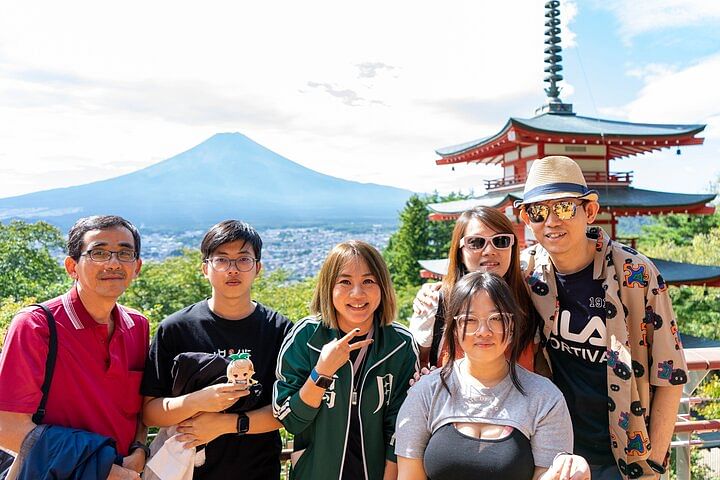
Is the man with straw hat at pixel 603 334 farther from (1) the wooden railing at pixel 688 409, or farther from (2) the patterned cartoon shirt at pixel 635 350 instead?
(1) the wooden railing at pixel 688 409

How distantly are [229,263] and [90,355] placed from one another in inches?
24.1

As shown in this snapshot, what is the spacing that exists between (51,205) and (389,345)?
144 m

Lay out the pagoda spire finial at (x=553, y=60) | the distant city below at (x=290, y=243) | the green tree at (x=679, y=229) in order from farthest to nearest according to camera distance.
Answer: the distant city below at (x=290, y=243), the green tree at (x=679, y=229), the pagoda spire finial at (x=553, y=60)

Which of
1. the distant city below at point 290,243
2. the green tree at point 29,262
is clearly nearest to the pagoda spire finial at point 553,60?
the green tree at point 29,262

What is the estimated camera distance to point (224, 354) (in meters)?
2.03

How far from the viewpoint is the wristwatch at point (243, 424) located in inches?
77.5

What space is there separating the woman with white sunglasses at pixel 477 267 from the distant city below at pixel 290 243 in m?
84.1

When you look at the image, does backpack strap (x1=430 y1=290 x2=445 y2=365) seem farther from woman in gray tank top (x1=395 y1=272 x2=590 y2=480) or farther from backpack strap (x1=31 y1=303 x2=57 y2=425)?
backpack strap (x1=31 y1=303 x2=57 y2=425)

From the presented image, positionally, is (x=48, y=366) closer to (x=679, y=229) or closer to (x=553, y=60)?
(x=553, y=60)

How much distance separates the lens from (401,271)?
33.8m

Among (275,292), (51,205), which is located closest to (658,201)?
(275,292)

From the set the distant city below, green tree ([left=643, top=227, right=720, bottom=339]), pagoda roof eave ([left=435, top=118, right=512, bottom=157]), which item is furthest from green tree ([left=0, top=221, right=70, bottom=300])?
the distant city below

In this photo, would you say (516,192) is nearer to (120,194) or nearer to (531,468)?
(531,468)

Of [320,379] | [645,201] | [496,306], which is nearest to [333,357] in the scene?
[320,379]
